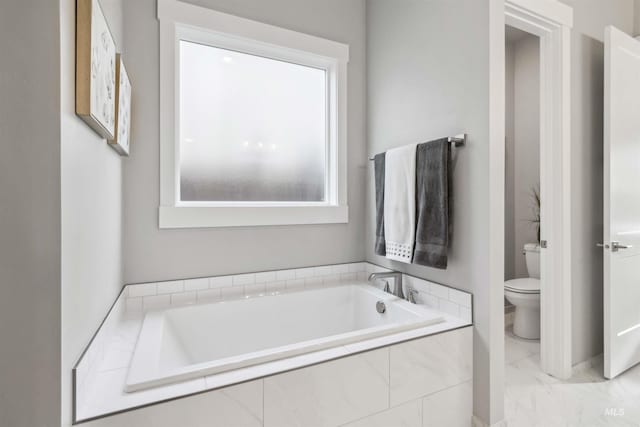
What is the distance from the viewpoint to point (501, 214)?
1.54 meters

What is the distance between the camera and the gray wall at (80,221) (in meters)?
0.83

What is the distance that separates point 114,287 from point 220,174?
0.86m

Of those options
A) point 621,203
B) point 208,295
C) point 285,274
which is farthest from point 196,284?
point 621,203

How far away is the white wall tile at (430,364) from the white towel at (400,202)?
495 mm

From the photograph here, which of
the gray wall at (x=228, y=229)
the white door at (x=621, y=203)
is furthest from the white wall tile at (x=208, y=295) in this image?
the white door at (x=621, y=203)

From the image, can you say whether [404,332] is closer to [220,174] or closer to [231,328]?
[231,328]

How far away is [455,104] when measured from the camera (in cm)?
169

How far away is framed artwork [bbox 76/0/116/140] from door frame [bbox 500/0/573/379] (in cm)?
213

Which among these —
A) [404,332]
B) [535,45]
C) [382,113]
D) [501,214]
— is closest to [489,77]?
[501,214]

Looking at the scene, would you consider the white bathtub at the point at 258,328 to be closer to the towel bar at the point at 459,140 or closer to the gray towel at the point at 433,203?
the gray towel at the point at 433,203

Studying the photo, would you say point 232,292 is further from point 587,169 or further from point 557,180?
point 587,169

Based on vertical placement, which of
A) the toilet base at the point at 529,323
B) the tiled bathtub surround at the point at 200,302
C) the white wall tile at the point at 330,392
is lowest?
the toilet base at the point at 529,323

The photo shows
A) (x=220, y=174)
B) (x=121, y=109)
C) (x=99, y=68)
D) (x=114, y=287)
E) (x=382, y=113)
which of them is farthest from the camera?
(x=382, y=113)

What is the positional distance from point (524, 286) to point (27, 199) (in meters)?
3.09
